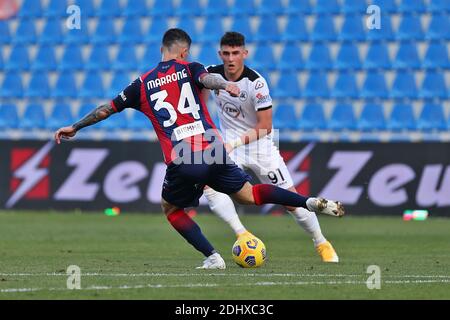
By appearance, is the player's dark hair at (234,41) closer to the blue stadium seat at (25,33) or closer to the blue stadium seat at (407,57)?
the blue stadium seat at (407,57)

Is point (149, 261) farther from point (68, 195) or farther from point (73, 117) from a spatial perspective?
point (73, 117)

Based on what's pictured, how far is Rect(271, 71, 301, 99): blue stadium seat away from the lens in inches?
743

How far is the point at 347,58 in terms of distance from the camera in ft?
61.9

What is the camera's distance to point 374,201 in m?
16.2

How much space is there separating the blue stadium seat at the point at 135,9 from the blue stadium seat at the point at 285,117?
3.58 meters

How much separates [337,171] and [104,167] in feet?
12.7

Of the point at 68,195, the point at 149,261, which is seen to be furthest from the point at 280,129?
the point at 149,261

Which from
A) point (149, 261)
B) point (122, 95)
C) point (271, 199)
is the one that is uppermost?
point (122, 95)

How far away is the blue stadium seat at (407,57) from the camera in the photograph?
18.5m

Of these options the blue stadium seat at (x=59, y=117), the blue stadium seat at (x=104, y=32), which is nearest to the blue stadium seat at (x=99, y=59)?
the blue stadium seat at (x=104, y=32)

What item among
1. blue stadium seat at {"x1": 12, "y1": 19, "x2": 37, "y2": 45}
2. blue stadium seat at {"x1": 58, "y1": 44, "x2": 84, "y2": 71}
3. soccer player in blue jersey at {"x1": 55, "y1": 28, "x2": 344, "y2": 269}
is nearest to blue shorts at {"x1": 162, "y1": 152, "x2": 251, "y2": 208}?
soccer player in blue jersey at {"x1": 55, "y1": 28, "x2": 344, "y2": 269}

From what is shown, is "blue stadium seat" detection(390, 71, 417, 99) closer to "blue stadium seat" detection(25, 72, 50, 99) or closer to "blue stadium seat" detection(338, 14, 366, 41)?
"blue stadium seat" detection(338, 14, 366, 41)

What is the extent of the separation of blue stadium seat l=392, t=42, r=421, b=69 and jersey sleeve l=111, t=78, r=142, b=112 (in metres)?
10.6

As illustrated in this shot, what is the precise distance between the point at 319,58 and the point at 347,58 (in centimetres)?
52
